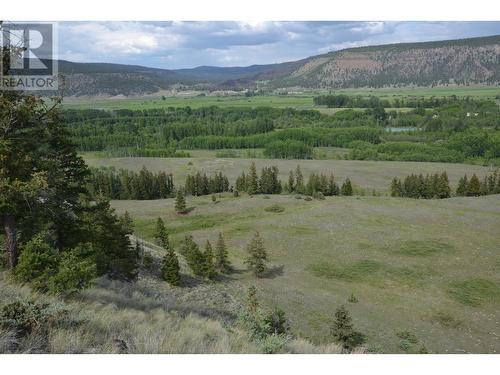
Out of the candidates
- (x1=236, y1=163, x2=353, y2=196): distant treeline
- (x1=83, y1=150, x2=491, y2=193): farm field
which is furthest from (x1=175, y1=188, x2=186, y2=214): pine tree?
(x1=83, y1=150, x2=491, y2=193): farm field

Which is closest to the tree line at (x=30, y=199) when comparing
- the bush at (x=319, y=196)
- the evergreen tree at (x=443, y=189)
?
the bush at (x=319, y=196)

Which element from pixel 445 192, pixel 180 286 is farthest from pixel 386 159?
pixel 180 286

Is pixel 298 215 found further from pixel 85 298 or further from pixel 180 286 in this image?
pixel 85 298

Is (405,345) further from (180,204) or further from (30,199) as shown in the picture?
(180,204)

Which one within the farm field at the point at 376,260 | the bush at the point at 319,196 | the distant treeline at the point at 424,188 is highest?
the distant treeline at the point at 424,188

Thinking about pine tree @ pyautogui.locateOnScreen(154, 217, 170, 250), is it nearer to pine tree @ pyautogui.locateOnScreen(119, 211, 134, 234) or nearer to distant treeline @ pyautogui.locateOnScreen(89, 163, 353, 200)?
pine tree @ pyautogui.locateOnScreen(119, 211, 134, 234)

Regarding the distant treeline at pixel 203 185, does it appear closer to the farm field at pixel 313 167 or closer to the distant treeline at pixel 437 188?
the farm field at pixel 313 167
